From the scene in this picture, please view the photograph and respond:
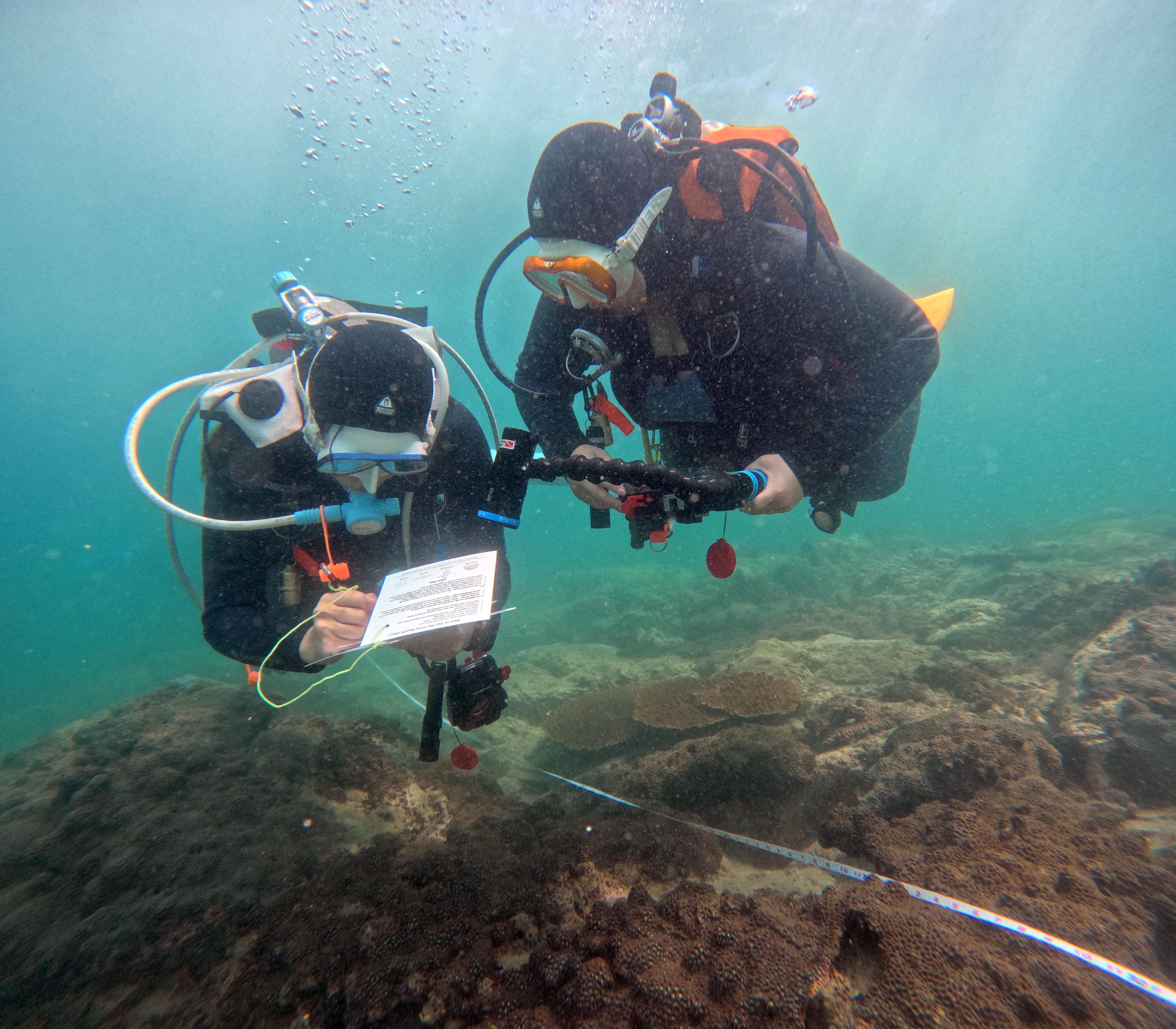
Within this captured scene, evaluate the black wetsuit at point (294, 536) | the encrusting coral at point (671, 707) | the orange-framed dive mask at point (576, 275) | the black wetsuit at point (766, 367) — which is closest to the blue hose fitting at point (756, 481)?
the black wetsuit at point (766, 367)

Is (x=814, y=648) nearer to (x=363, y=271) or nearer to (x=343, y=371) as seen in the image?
(x=343, y=371)

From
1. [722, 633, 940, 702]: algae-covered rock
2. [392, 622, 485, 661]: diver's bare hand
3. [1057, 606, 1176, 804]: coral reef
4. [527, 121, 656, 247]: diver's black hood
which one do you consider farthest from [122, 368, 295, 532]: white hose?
[1057, 606, 1176, 804]: coral reef

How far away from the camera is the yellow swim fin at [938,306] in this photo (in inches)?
121

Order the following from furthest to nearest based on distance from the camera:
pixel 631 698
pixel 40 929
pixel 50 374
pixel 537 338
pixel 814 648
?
pixel 50 374, pixel 814 648, pixel 631 698, pixel 537 338, pixel 40 929

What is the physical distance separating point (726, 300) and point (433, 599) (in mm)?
2218

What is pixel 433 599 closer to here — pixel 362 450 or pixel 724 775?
pixel 362 450

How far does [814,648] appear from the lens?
24.1 feet

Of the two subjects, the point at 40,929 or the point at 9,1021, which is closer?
the point at 9,1021

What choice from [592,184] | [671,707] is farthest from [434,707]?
[671,707]

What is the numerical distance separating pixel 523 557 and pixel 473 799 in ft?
109

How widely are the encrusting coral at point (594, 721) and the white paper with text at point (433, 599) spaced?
4.16 metres

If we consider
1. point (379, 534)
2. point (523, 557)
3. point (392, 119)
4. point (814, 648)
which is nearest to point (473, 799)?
point (379, 534)

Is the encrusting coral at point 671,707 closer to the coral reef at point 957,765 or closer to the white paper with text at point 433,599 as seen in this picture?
the coral reef at point 957,765

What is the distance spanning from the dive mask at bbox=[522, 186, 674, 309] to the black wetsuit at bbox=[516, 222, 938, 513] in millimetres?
222
